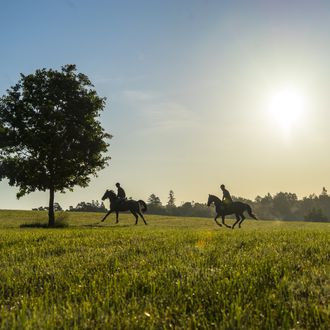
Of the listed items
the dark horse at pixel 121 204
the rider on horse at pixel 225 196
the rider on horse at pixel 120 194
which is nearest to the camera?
the rider on horse at pixel 225 196

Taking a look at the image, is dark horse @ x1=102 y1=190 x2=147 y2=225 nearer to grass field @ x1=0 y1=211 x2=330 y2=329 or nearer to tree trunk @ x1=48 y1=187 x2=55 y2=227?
tree trunk @ x1=48 y1=187 x2=55 y2=227

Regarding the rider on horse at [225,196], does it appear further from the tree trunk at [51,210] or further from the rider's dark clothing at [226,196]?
the tree trunk at [51,210]

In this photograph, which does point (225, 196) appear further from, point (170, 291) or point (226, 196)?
point (170, 291)

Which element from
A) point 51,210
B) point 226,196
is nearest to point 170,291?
point 226,196

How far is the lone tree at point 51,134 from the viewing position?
37719 millimetres

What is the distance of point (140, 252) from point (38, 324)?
201 inches

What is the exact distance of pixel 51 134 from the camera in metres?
38.1

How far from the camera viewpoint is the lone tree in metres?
37.7

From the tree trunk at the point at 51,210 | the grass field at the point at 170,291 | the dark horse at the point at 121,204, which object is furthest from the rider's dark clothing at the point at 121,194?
the grass field at the point at 170,291

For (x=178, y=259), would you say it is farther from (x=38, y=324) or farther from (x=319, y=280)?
(x=38, y=324)

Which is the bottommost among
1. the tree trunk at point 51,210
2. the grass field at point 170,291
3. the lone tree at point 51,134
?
the grass field at point 170,291

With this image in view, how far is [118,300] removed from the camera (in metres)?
4.97

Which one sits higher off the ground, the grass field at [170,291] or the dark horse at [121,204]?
the dark horse at [121,204]

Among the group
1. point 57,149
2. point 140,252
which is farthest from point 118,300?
point 57,149
